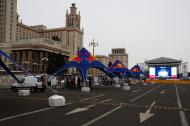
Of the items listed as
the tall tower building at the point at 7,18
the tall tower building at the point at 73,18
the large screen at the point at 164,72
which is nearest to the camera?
the large screen at the point at 164,72

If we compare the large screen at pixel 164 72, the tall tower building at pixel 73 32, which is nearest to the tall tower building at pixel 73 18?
the tall tower building at pixel 73 32

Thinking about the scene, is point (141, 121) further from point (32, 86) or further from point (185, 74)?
point (185, 74)

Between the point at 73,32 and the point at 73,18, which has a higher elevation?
the point at 73,18

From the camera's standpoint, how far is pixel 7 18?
126 m

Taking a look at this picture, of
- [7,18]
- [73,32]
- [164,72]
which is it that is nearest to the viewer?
[164,72]

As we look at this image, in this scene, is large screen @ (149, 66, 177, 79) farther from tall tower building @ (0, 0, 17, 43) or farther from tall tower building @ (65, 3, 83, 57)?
tall tower building @ (0, 0, 17, 43)

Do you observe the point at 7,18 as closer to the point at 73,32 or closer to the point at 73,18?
the point at 73,32

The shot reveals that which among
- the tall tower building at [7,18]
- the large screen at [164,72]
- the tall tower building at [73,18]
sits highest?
the tall tower building at [73,18]

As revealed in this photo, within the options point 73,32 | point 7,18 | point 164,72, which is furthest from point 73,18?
point 164,72

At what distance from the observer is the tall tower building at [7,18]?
12575cm

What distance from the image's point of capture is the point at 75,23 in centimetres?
19012

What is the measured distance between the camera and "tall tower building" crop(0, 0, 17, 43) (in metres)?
126

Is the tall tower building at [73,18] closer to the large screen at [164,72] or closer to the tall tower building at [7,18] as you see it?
the tall tower building at [7,18]

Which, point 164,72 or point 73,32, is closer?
point 164,72
